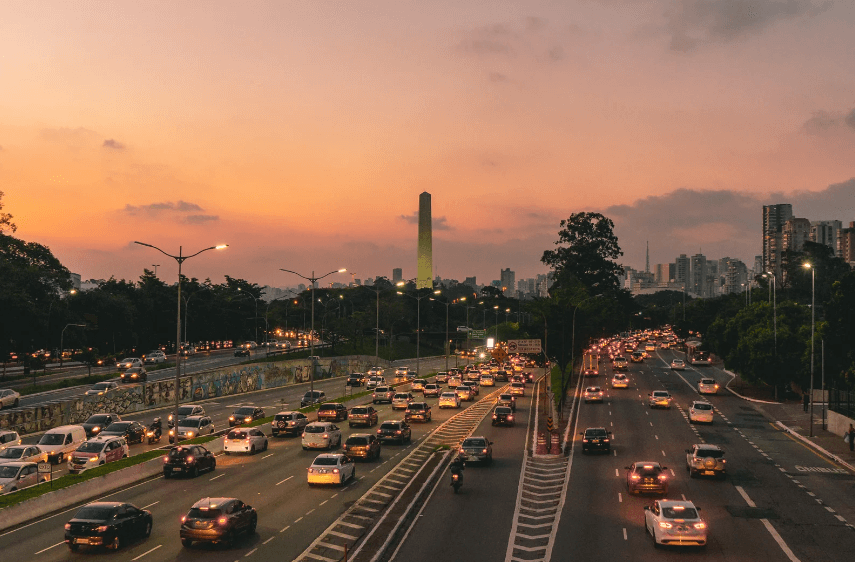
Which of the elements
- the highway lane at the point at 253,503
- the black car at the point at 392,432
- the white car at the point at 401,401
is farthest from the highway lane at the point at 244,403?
the black car at the point at 392,432

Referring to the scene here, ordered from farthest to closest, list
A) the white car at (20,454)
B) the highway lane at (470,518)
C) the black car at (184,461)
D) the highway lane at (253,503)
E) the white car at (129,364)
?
the white car at (129,364) → the white car at (20,454) → the black car at (184,461) → the highway lane at (470,518) → the highway lane at (253,503)

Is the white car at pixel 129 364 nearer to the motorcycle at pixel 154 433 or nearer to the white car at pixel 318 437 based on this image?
the motorcycle at pixel 154 433

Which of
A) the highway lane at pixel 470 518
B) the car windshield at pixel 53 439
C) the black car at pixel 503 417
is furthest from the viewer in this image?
the black car at pixel 503 417

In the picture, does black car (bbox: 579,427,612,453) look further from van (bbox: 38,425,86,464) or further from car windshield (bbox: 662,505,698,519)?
van (bbox: 38,425,86,464)

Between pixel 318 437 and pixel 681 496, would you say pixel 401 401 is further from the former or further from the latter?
pixel 681 496

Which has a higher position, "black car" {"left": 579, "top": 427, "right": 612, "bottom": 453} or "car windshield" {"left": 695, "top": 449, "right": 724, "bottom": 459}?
"car windshield" {"left": 695, "top": 449, "right": 724, "bottom": 459}

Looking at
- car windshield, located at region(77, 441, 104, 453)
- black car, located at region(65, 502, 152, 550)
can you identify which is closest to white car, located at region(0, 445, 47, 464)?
car windshield, located at region(77, 441, 104, 453)

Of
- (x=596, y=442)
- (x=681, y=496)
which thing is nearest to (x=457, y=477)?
(x=681, y=496)
